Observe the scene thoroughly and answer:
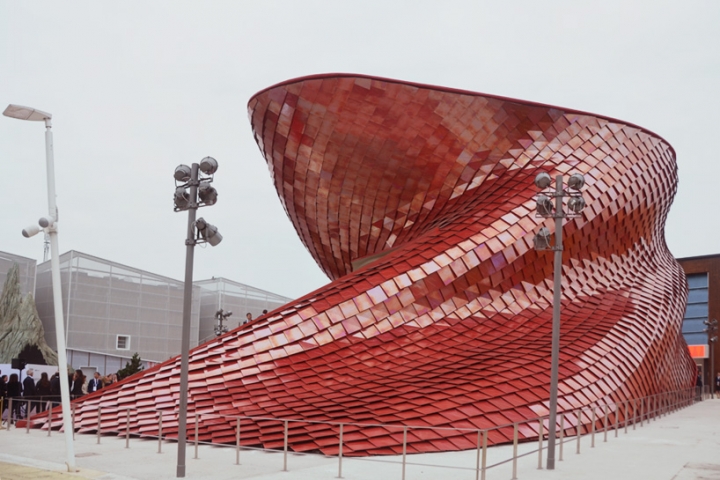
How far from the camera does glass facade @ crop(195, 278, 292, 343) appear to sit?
53188mm

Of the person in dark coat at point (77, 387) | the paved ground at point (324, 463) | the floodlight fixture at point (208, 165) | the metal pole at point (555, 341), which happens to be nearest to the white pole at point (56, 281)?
the paved ground at point (324, 463)

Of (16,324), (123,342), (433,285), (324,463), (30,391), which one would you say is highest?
(433,285)

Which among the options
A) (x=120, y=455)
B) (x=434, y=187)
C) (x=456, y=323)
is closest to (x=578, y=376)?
(x=456, y=323)

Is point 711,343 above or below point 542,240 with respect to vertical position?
below

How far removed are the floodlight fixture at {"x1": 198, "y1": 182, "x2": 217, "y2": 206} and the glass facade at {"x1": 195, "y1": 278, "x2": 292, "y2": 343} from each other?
137ft

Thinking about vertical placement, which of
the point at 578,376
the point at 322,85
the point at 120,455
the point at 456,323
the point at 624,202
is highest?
the point at 322,85

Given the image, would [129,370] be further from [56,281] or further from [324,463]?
[324,463]

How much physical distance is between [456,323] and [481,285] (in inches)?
58.5

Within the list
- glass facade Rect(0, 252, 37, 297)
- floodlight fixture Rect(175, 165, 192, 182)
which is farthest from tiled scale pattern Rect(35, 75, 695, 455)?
glass facade Rect(0, 252, 37, 297)

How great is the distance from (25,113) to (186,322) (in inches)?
159

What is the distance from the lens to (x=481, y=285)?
19672mm

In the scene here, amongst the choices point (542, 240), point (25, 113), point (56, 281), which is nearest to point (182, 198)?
point (56, 281)

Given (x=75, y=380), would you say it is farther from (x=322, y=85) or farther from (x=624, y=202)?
(x=624, y=202)

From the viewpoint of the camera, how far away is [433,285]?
62.2ft
